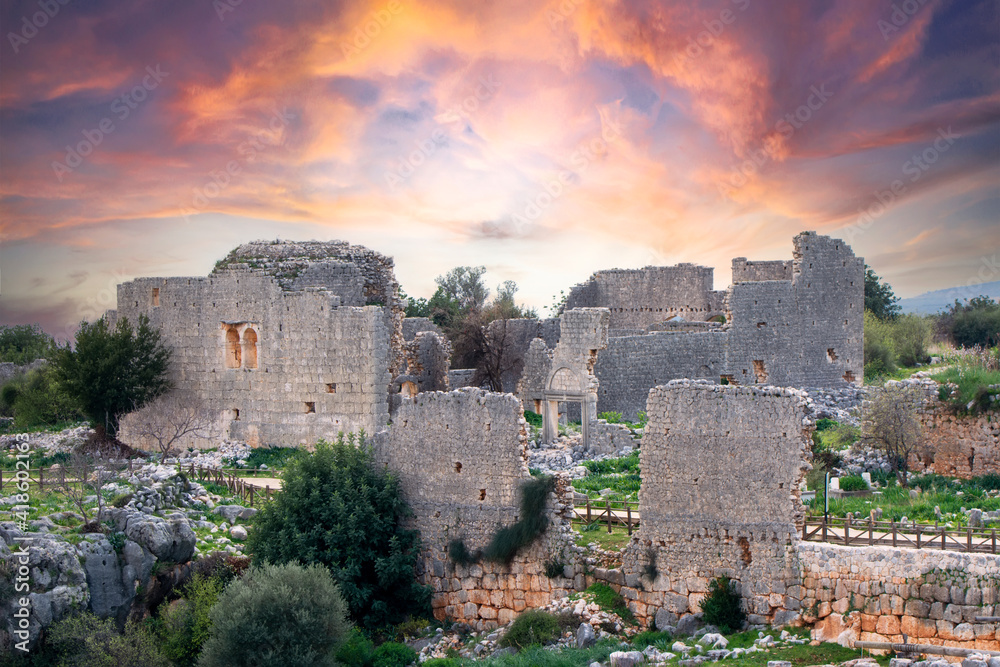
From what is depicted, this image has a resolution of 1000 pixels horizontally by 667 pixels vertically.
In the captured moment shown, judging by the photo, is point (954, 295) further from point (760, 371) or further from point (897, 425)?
point (897, 425)

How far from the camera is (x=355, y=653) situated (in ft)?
47.1

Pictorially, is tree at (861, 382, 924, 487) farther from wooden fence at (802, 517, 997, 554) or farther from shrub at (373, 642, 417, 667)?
shrub at (373, 642, 417, 667)

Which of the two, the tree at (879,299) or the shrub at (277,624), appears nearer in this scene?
the shrub at (277,624)

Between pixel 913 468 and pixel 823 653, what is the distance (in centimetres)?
903

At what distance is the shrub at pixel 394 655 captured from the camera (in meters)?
14.1

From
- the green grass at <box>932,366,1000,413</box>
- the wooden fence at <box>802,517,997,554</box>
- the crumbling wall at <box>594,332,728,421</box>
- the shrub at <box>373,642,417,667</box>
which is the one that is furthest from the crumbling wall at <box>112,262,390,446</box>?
the green grass at <box>932,366,1000,413</box>

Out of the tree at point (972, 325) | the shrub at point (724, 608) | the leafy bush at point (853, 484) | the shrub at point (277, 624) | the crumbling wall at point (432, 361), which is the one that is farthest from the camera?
the tree at point (972, 325)

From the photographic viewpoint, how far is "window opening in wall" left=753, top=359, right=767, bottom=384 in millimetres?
29109

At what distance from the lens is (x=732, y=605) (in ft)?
43.2

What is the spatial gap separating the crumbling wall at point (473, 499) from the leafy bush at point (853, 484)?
21.5 feet

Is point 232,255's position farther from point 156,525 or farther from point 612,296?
point 612,296

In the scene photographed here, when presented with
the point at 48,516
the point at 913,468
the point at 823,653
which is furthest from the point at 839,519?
the point at 48,516

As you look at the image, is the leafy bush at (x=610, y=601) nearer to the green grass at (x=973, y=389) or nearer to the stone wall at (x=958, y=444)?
the stone wall at (x=958, y=444)

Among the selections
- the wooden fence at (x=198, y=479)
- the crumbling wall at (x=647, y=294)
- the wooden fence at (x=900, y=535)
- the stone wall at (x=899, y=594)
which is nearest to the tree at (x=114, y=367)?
the wooden fence at (x=198, y=479)
